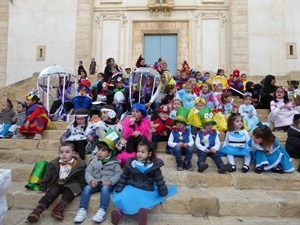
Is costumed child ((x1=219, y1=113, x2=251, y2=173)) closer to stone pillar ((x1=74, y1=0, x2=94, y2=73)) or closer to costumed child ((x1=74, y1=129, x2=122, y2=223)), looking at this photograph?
costumed child ((x1=74, y1=129, x2=122, y2=223))

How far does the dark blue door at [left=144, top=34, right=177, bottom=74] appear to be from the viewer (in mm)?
15889

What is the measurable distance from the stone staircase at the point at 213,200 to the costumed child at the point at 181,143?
17 centimetres

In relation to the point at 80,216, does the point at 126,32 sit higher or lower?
higher

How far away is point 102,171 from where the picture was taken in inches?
160

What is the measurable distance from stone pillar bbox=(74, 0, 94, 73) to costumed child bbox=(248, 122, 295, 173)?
1190cm

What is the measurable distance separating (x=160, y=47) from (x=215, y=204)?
12919 millimetres

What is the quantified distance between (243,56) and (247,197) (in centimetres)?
1185

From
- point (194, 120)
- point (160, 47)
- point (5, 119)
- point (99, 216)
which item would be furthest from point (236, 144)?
point (160, 47)

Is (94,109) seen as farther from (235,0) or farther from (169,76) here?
(235,0)

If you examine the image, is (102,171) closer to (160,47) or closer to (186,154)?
(186,154)

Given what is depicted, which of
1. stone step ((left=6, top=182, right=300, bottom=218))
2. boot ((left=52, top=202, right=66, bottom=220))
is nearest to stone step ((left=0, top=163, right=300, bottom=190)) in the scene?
stone step ((left=6, top=182, right=300, bottom=218))

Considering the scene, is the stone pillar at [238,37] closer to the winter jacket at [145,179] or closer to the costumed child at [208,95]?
the costumed child at [208,95]

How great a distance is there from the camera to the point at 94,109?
7238mm

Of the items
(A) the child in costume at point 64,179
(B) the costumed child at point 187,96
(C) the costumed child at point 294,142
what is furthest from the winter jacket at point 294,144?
(A) the child in costume at point 64,179
